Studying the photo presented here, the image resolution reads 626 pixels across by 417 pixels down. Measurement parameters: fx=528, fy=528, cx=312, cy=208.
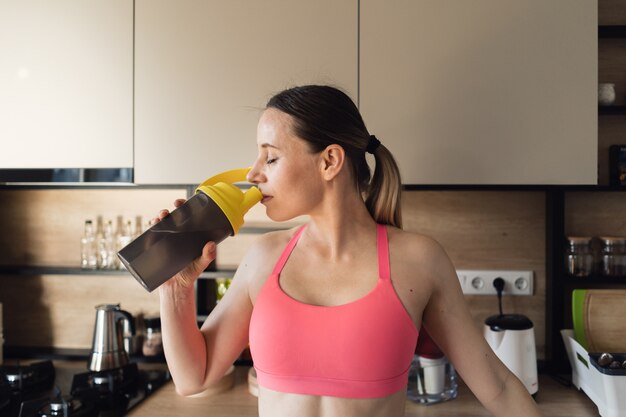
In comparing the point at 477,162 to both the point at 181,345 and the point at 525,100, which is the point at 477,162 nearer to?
the point at 525,100

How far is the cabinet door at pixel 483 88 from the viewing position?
1506mm

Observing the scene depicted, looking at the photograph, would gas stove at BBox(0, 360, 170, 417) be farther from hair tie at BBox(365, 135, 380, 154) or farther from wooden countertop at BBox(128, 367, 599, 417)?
hair tie at BBox(365, 135, 380, 154)

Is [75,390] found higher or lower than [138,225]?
lower

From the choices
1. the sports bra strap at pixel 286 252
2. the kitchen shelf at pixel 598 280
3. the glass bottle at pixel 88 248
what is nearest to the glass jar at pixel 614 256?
the kitchen shelf at pixel 598 280

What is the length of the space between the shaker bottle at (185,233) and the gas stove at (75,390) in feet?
2.33

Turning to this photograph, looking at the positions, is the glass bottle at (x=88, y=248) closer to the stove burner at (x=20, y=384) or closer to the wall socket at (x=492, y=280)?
the stove burner at (x=20, y=384)

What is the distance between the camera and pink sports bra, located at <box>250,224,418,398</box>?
99cm

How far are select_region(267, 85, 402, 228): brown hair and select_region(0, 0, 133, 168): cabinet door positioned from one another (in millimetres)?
715

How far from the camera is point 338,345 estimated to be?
98 cm

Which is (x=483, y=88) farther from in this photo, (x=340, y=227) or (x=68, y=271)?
(x=68, y=271)

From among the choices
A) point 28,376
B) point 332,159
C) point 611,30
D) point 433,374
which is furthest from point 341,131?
point 28,376

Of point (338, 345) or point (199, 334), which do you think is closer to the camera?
point (338, 345)

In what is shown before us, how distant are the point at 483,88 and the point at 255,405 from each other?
114 cm

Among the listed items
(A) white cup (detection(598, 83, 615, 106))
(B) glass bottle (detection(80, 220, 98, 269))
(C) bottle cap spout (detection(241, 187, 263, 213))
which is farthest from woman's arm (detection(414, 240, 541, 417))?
(B) glass bottle (detection(80, 220, 98, 269))
